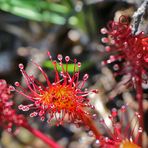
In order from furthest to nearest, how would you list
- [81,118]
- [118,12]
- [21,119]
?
[118,12] < [21,119] < [81,118]

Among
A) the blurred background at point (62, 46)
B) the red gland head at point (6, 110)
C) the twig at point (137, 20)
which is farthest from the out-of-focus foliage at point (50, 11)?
the twig at point (137, 20)

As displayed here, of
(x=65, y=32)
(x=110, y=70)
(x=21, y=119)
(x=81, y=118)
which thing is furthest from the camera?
(x=65, y=32)

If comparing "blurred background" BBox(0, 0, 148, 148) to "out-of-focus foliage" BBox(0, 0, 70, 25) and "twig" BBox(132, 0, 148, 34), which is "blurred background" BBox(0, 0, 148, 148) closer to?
"out-of-focus foliage" BBox(0, 0, 70, 25)

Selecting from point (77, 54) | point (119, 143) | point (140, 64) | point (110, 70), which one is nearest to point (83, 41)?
point (77, 54)

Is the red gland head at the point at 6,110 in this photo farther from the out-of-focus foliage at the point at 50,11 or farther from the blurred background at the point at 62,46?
the out-of-focus foliage at the point at 50,11

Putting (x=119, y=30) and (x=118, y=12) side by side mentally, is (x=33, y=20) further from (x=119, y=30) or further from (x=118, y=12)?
(x=119, y=30)

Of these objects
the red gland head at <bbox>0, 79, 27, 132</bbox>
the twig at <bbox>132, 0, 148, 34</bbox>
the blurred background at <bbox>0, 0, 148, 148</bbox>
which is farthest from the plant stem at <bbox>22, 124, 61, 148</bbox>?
the twig at <bbox>132, 0, 148, 34</bbox>

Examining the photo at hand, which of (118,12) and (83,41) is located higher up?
(118,12)

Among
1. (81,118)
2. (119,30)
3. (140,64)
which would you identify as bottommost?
(81,118)

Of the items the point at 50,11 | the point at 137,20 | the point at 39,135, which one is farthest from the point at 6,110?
the point at 50,11

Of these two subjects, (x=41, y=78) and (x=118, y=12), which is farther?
(x=41, y=78)
